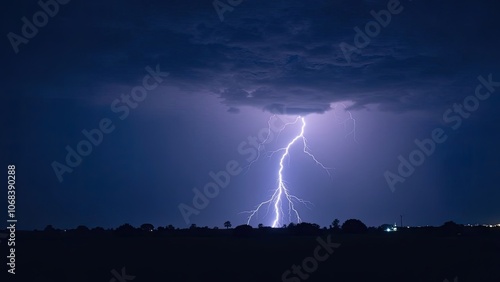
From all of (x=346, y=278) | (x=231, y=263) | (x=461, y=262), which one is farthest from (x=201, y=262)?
(x=461, y=262)

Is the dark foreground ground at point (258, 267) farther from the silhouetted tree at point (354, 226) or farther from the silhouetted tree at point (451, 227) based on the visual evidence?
the silhouetted tree at point (354, 226)

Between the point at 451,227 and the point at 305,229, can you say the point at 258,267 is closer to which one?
the point at 305,229

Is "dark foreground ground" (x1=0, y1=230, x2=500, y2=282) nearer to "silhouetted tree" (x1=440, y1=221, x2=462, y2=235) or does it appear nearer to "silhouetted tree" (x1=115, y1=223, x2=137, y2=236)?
"silhouetted tree" (x1=115, y1=223, x2=137, y2=236)

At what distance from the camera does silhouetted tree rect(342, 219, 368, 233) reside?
68312mm

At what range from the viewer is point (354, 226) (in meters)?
69.3

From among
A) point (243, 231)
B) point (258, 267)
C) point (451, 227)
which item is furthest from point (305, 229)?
point (258, 267)

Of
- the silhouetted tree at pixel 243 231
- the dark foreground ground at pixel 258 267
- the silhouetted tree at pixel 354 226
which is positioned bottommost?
the dark foreground ground at pixel 258 267

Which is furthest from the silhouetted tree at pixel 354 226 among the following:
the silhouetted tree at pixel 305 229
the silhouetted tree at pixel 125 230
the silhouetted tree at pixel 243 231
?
the silhouetted tree at pixel 125 230

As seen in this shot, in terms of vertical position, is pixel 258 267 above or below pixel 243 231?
below

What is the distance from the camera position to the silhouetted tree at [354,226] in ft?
224

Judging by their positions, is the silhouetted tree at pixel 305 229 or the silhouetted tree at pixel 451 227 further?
the silhouetted tree at pixel 451 227

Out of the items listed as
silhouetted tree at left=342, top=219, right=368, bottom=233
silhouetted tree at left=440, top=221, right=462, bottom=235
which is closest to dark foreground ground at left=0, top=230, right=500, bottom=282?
silhouetted tree at left=440, top=221, right=462, bottom=235

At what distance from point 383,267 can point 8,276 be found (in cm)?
1348

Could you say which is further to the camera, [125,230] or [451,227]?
[451,227]
